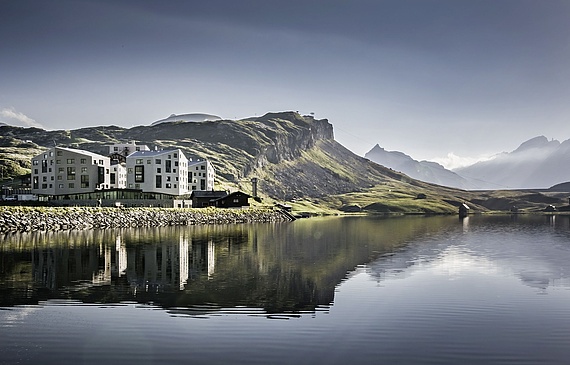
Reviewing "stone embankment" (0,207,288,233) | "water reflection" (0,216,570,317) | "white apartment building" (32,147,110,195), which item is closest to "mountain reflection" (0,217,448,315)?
"water reflection" (0,216,570,317)

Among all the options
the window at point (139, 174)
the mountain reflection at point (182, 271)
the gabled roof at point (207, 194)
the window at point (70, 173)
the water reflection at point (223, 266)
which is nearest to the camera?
the mountain reflection at point (182, 271)

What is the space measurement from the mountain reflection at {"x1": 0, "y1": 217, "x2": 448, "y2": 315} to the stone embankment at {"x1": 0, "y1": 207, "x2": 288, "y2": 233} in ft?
49.8

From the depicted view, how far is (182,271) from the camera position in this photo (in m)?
46.2

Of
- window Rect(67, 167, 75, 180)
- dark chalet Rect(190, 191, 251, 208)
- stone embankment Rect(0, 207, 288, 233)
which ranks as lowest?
stone embankment Rect(0, 207, 288, 233)

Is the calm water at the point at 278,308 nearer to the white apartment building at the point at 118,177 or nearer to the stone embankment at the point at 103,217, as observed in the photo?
the stone embankment at the point at 103,217

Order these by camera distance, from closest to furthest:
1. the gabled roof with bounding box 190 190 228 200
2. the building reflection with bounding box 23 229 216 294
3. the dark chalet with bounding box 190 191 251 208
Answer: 1. the building reflection with bounding box 23 229 216 294
2. the dark chalet with bounding box 190 191 251 208
3. the gabled roof with bounding box 190 190 228 200

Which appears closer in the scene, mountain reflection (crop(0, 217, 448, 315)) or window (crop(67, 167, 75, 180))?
mountain reflection (crop(0, 217, 448, 315))

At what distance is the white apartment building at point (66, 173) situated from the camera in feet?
421

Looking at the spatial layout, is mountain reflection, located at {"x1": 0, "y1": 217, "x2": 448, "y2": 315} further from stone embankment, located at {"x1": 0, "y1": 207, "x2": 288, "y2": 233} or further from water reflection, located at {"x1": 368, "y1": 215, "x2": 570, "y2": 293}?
stone embankment, located at {"x1": 0, "y1": 207, "x2": 288, "y2": 233}

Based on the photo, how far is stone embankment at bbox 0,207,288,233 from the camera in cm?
9138

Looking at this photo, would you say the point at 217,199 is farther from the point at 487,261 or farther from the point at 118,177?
the point at 487,261

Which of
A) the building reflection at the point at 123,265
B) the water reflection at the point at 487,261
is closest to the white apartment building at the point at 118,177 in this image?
the building reflection at the point at 123,265

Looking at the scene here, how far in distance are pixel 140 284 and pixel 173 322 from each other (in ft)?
44.4

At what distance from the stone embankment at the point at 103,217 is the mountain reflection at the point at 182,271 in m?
15.2
